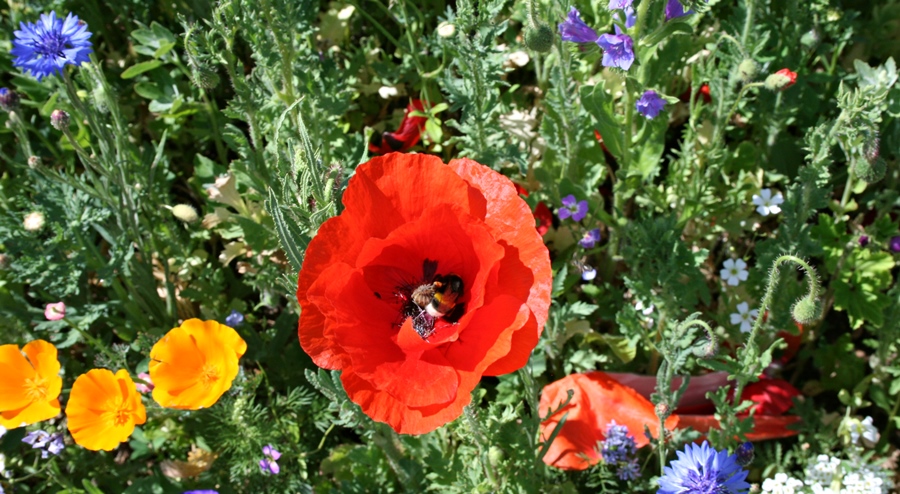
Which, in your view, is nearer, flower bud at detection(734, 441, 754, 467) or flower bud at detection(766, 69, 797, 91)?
flower bud at detection(734, 441, 754, 467)

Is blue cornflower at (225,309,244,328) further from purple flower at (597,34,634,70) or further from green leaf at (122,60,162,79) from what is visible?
purple flower at (597,34,634,70)

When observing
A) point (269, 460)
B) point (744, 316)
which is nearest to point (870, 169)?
point (744, 316)

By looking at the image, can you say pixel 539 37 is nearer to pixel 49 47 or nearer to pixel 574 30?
pixel 574 30

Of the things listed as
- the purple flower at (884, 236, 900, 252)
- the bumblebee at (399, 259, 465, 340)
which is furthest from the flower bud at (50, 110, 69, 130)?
the purple flower at (884, 236, 900, 252)

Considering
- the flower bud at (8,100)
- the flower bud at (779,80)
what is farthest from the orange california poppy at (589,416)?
the flower bud at (8,100)

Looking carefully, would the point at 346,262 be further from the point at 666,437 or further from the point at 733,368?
the point at 666,437

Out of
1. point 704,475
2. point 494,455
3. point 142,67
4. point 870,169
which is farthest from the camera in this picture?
point 142,67
